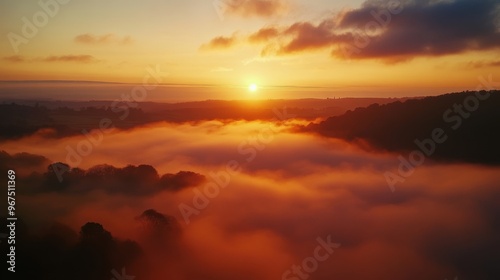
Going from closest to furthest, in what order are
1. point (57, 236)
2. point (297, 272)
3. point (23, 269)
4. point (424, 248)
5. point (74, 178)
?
point (23, 269) < point (57, 236) < point (297, 272) < point (424, 248) < point (74, 178)

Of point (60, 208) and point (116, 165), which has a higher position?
point (116, 165)

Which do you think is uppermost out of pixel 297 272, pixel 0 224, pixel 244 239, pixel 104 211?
pixel 0 224

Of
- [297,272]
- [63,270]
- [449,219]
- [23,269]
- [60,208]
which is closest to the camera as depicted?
[23,269]

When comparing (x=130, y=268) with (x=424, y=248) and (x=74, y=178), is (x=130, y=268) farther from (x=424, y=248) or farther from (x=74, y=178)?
(x=424, y=248)

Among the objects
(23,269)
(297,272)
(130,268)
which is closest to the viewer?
(23,269)

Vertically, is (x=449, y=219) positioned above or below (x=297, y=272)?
above

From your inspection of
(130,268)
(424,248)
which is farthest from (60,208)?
(424,248)

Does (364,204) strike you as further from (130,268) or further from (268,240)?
(130,268)

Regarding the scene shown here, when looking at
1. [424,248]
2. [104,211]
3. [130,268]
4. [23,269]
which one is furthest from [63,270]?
[424,248]

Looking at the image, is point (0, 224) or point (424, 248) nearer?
point (0, 224)
